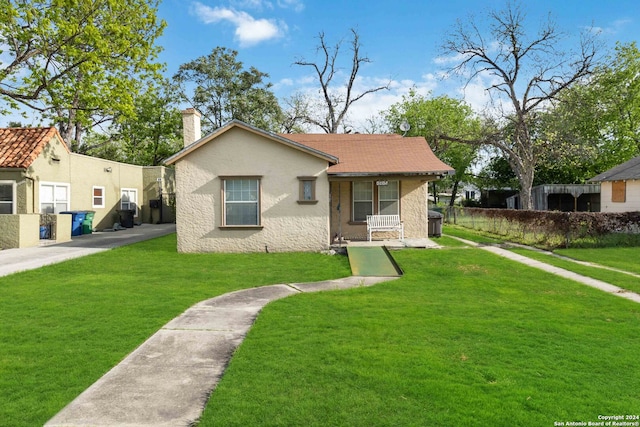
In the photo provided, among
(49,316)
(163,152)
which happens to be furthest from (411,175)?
(163,152)

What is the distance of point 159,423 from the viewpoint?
343cm

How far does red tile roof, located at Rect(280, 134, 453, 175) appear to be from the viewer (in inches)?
602

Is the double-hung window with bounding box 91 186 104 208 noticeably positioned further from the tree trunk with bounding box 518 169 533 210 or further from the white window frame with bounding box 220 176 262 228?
the tree trunk with bounding box 518 169 533 210

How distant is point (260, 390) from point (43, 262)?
1093cm

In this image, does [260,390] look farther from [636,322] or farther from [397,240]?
[397,240]

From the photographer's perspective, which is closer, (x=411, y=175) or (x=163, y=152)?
(x=411, y=175)

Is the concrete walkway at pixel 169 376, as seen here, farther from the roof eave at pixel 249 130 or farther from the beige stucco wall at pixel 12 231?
the beige stucco wall at pixel 12 231

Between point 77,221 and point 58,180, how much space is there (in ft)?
7.07

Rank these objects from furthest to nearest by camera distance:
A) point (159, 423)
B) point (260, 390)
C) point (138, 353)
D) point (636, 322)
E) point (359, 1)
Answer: point (359, 1), point (636, 322), point (138, 353), point (260, 390), point (159, 423)

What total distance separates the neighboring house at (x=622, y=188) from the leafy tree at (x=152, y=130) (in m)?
32.9

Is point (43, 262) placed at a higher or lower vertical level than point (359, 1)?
lower

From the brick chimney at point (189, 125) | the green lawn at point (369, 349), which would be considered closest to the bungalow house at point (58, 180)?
the brick chimney at point (189, 125)

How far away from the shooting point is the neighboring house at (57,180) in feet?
56.2

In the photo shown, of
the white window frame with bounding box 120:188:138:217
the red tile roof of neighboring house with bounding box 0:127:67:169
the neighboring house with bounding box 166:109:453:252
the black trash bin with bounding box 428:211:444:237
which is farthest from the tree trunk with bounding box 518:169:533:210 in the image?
the red tile roof of neighboring house with bounding box 0:127:67:169
